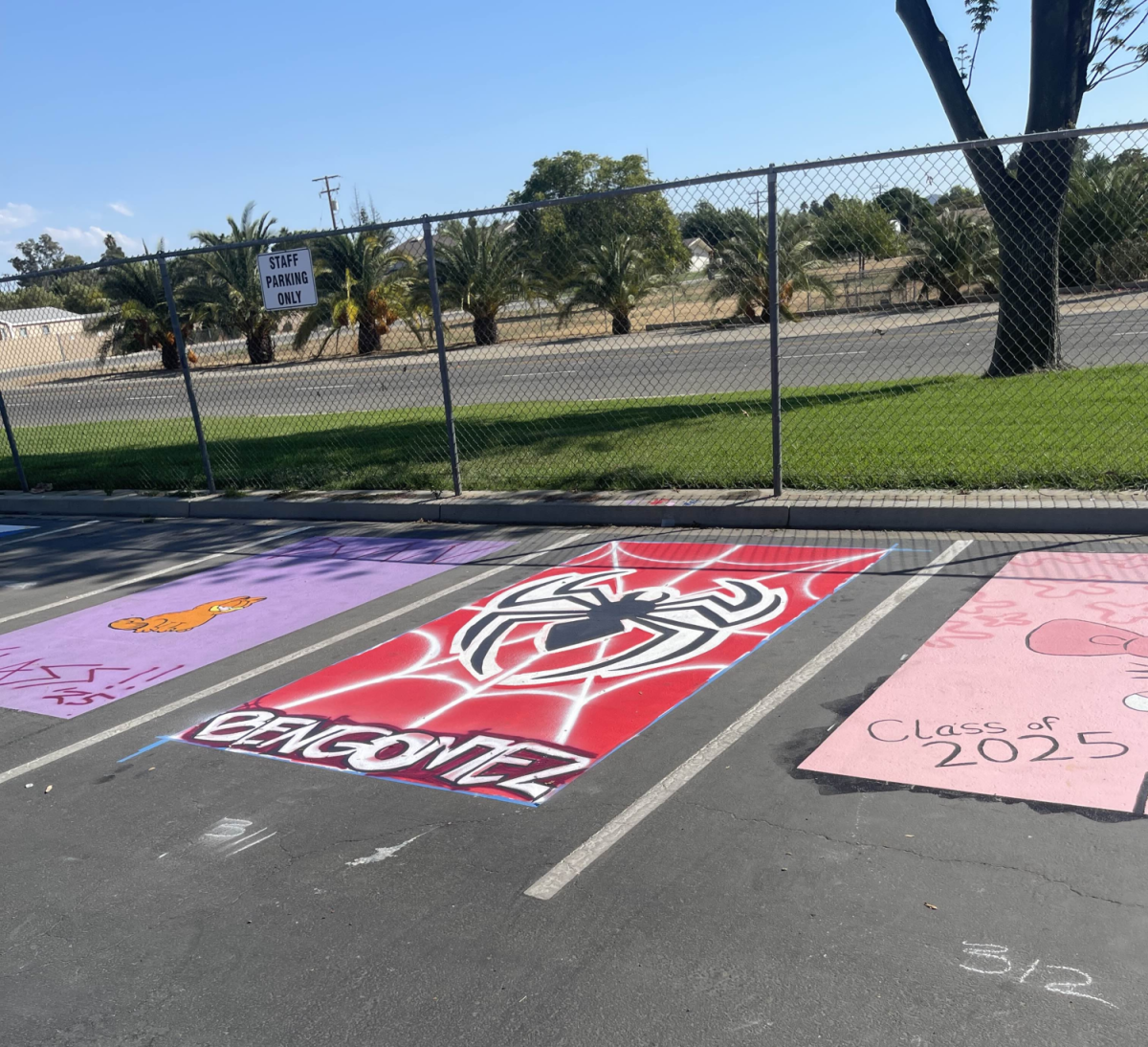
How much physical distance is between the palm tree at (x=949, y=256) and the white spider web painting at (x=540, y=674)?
3173 millimetres

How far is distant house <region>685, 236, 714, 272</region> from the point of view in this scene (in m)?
8.10

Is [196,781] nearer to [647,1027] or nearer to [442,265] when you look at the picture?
[647,1027]

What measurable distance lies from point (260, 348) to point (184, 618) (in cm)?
1052

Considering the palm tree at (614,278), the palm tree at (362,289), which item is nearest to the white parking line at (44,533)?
the palm tree at (362,289)

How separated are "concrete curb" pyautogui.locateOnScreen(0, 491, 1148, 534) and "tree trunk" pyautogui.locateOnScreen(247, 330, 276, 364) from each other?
407 centimetres

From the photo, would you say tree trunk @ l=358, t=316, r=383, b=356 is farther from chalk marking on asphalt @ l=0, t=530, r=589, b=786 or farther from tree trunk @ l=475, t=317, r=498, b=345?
chalk marking on asphalt @ l=0, t=530, r=589, b=786

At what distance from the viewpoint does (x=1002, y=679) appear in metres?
4.61

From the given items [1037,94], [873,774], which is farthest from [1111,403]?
[873,774]

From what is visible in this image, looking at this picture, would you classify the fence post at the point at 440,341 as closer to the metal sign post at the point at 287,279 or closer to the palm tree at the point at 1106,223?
the metal sign post at the point at 287,279

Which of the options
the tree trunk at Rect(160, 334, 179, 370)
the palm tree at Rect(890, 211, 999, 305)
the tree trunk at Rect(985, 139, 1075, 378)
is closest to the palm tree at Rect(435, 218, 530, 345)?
the palm tree at Rect(890, 211, 999, 305)

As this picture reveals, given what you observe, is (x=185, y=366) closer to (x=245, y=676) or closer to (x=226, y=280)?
(x=245, y=676)

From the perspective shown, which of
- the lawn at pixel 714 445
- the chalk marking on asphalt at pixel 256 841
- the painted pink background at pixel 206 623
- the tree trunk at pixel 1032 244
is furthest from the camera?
the tree trunk at pixel 1032 244

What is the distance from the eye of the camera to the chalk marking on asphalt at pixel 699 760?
3488mm

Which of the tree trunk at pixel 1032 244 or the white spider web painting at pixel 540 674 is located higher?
the tree trunk at pixel 1032 244
